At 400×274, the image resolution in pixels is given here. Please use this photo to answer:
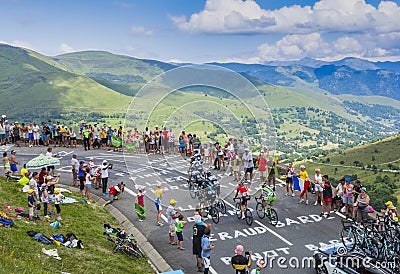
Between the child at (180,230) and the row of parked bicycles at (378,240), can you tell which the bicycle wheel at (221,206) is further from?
the row of parked bicycles at (378,240)

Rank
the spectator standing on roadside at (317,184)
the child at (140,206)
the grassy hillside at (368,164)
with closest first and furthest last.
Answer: the child at (140,206) < the spectator standing on roadside at (317,184) < the grassy hillside at (368,164)

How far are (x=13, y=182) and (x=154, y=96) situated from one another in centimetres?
935

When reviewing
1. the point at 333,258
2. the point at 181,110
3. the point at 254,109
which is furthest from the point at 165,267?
the point at 254,109

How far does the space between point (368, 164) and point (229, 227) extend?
12327 centimetres

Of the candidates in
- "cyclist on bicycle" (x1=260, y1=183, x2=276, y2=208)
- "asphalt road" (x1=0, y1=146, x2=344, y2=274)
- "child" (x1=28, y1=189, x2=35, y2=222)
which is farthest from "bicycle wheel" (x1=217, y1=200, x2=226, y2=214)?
"child" (x1=28, y1=189, x2=35, y2=222)

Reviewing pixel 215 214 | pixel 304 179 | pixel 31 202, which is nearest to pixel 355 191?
pixel 304 179

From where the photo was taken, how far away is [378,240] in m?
14.7

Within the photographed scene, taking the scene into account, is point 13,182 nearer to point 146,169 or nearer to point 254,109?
point 146,169

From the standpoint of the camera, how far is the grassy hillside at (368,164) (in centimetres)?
11456

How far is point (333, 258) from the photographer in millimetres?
14930

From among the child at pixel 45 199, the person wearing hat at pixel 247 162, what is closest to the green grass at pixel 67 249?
the child at pixel 45 199

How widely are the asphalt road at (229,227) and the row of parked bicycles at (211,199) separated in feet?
1.12

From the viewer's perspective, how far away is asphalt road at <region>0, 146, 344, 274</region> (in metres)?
17.5

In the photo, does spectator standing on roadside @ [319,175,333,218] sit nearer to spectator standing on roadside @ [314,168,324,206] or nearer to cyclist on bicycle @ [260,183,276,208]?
spectator standing on roadside @ [314,168,324,206]
